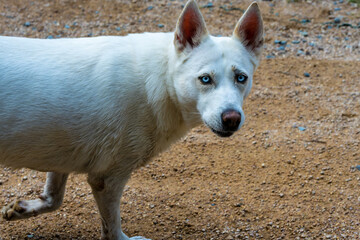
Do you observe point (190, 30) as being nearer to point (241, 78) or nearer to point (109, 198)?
point (241, 78)

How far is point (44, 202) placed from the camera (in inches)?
161

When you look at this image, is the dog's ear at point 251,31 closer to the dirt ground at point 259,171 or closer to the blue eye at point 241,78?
the blue eye at point 241,78

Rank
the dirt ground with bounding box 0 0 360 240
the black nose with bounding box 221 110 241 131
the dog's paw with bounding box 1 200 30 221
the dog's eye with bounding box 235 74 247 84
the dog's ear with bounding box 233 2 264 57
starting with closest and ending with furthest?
the black nose with bounding box 221 110 241 131 < the dog's eye with bounding box 235 74 247 84 < the dog's ear with bounding box 233 2 264 57 < the dog's paw with bounding box 1 200 30 221 < the dirt ground with bounding box 0 0 360 240

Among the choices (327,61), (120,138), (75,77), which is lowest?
(327,61)

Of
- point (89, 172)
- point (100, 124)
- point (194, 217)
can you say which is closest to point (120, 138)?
point (100, 124)

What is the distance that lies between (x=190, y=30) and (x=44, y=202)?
6.53 ft

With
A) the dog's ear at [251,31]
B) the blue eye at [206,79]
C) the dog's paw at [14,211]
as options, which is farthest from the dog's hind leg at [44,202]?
the dog's ear at [251,31]

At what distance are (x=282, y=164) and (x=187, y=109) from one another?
1995 mm

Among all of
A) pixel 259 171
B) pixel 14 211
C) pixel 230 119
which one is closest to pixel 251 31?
pixel 230 119

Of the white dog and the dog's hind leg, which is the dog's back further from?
the dog's hind leg

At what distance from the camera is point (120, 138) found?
3.46 m

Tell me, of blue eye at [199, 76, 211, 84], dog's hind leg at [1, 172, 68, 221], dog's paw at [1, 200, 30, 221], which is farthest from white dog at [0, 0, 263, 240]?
dog's paw at [1, 200, 30, 221]

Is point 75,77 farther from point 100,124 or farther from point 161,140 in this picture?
point 161,140

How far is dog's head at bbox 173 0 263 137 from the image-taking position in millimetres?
3229
